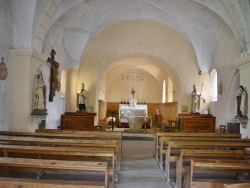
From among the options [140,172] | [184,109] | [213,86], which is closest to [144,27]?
[213,86]

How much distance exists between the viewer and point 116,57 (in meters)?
14.0

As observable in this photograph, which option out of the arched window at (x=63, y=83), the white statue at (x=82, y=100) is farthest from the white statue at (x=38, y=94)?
the white statue at (x=82, y=100)

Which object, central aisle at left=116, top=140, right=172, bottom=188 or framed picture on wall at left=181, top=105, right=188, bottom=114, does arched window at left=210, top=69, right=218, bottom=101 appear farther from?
central aisle at left=116, top=140, right=172, bottom=188

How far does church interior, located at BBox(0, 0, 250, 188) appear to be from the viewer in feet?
23.6

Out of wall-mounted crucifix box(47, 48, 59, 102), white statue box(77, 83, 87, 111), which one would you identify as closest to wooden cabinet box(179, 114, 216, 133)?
white statue box(77, 83, 87, 111)

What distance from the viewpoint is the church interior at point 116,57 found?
7184mm

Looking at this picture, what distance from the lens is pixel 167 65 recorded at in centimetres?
1406

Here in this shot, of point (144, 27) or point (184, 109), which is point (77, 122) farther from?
point (144, 27)

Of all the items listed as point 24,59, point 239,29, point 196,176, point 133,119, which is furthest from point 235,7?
point 133,119

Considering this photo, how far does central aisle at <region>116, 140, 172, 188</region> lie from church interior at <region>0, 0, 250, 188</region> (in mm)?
338

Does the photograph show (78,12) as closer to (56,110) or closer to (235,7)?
(56,110)

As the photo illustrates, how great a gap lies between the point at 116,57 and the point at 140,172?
30.2 feet

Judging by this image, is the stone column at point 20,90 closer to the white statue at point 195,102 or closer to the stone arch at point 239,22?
the stone arch at point 239,22

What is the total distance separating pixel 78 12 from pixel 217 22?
234 inches
